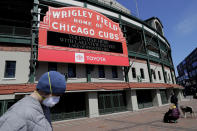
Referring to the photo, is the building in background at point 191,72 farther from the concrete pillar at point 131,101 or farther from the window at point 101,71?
the window at point 101,71

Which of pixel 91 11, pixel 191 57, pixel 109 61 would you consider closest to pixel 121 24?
pixel 91 11

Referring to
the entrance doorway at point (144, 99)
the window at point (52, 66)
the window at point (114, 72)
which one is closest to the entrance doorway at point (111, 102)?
the window at point (114, 72)

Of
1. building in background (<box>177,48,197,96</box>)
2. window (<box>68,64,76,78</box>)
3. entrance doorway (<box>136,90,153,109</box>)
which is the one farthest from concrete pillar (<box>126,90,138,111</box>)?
building in background (<box>177,48,197,96</box>)

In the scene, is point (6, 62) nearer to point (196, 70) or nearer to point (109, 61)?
point (109, 61)

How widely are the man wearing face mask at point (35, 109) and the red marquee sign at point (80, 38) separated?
1062 centimetres

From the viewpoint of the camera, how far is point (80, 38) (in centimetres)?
1389

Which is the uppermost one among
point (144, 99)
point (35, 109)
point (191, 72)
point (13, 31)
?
point (191, 72)

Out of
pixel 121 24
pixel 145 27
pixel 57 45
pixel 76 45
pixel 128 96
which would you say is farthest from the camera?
pixel 145 27

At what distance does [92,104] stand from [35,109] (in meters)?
12.5

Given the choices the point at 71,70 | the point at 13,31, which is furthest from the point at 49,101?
the point at 13,31

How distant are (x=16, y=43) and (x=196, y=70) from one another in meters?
71.8

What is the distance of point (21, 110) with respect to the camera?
1267 mm

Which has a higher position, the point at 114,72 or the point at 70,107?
the point at 114,72

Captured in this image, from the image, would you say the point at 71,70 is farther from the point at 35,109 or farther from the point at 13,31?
the point at 35,109
